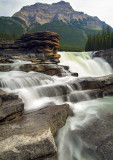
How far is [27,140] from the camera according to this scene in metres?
4.95

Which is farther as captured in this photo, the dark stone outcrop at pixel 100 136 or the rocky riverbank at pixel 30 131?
the dark stone outcrop at pixel 100 136

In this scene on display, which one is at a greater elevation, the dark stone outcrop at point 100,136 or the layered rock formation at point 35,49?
the layered rock formation at point 35,49

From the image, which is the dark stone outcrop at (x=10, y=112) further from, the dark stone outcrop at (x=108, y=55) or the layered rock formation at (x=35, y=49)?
the dark stone outcrop at (x=108, y=55)

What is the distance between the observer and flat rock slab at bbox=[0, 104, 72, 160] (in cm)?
457

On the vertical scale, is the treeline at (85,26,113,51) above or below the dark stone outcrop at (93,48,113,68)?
above

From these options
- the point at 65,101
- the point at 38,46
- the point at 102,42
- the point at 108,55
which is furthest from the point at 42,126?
the point at 102,42

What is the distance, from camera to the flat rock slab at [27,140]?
4.57 m

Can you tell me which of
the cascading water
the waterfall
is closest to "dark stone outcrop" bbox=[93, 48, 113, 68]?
the waterfall

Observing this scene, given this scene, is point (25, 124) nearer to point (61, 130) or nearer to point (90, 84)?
point (61, 130)

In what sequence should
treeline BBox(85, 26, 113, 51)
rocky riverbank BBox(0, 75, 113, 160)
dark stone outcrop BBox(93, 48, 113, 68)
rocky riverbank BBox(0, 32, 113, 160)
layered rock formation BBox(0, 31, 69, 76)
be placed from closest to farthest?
rocky riverbank BBox(0, 75, 113, 160), rocky riverbank BBox(0, 32, 113, 160), layered rock formation BBox(0, 31, 69, 76), dark stone outcrop BBox(93, 48, 113, 68), treeline BBox(85, 26, 113, 51)

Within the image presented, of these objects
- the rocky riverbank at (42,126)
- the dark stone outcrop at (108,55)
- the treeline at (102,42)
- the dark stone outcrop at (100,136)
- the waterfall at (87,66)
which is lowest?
the dark stone outcrop at (100,136)

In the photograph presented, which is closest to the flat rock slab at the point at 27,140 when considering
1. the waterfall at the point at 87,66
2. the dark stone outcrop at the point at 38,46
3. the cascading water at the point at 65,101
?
the cascading water at the point at 65,101

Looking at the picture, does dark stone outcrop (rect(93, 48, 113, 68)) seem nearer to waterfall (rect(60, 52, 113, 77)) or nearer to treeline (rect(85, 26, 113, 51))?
waterfall (rect(60, 52, 113, 77))

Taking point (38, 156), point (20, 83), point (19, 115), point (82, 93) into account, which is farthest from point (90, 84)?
point (38, 156)
